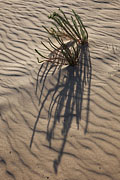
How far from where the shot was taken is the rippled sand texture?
2863 mm

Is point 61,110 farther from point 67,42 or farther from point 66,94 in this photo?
point 67,42

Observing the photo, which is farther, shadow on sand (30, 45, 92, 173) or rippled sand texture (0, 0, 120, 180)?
shadow on sand (30, 45, 92, 173)

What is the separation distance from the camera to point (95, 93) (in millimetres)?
3646

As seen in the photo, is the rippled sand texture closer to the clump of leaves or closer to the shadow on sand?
the shadow on sand

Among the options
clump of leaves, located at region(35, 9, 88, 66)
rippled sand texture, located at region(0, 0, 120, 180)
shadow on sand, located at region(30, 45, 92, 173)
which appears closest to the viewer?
rippled sand texture, located at region(0, 0, 120, 180)

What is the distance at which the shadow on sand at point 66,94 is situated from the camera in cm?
330

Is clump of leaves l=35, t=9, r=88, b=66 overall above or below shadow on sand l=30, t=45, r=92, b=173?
above

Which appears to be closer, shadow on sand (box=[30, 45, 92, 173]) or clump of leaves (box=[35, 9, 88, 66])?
shadow on sand (box=[30, 45, 92, 173])

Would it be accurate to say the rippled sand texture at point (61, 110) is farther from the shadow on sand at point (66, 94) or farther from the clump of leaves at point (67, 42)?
the clump of leaves at point (67, 42)

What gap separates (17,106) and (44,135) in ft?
2.57

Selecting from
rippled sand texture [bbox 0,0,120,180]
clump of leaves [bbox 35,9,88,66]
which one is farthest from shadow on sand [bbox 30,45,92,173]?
clump of leaves [bbox 35,9,88,66]

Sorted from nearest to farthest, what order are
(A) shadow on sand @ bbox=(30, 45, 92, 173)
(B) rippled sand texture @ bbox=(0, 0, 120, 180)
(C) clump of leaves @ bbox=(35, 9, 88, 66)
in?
1. (B) rippled sand texture @ bbox=(0, 0, 120, 180)
2. (A) shadow on sand @ bbox=(30, 45, 92, 173)
3. (C) clump of leaves @ bbox=(35, 9, 88, 66)

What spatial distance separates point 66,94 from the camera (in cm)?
373

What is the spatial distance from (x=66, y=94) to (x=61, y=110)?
1.12 ft
